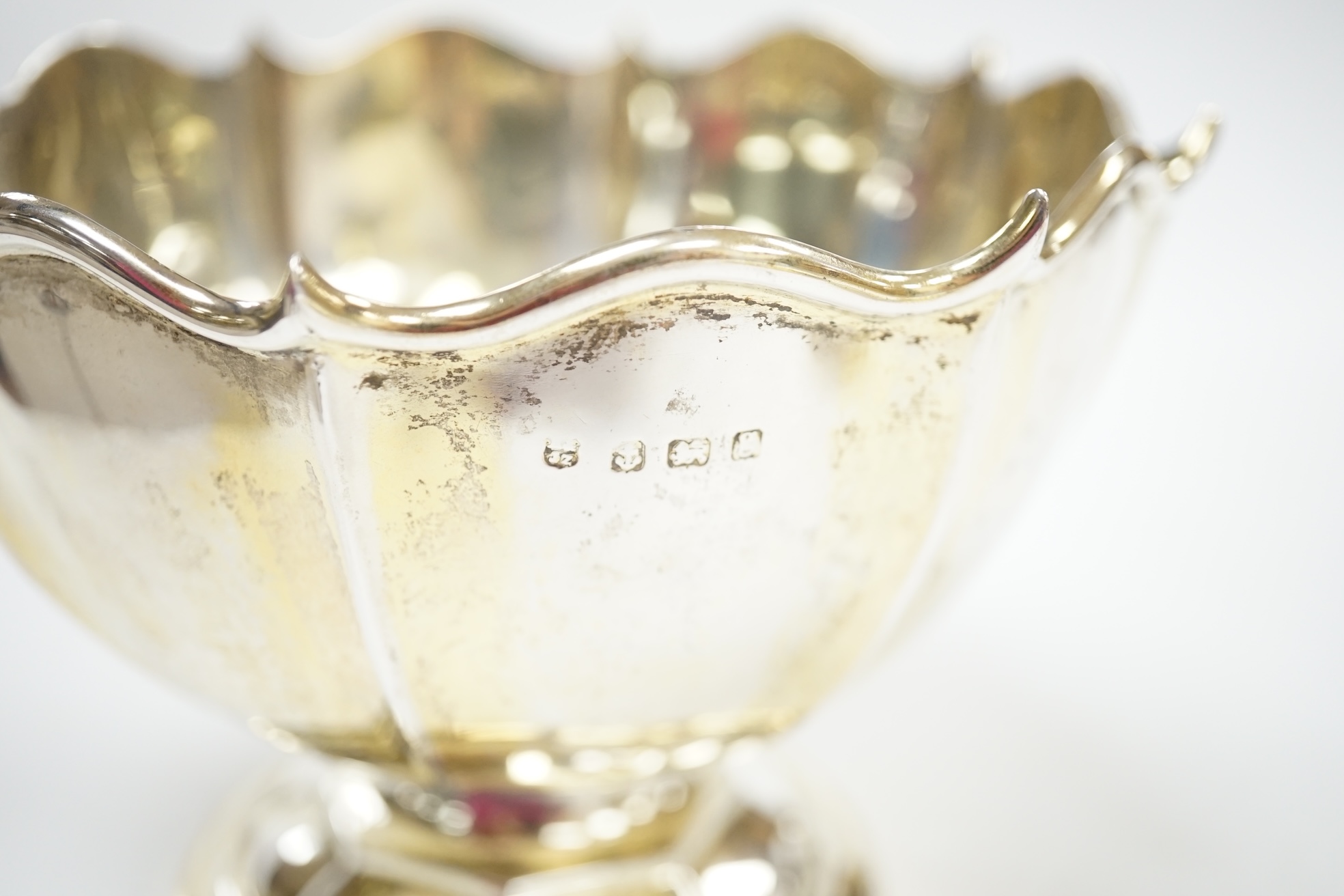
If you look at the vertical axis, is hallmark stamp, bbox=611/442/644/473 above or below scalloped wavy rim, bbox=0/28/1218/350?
below

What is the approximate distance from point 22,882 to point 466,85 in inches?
19.2

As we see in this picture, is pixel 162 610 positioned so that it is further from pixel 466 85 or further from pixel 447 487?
pixel 466 85

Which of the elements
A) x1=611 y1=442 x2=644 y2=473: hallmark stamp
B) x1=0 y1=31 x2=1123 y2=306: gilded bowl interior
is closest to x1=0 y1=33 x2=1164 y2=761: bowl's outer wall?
x1=611 y1=442 x2=644 y2=473: hallmark stamp

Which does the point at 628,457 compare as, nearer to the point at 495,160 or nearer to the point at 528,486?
the point at 528,486

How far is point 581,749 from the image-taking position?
50cm

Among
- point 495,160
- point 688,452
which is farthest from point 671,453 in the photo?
point 495,160

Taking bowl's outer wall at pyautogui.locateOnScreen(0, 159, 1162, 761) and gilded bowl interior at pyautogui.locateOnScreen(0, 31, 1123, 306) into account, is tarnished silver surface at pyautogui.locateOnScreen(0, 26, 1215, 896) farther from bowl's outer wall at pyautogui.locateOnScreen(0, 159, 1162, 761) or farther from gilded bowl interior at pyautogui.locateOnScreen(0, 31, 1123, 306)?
gilded bowl interior at pyautogui.locateOnScreen(0, 31, 1123, 306)

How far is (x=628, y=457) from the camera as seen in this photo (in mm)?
404

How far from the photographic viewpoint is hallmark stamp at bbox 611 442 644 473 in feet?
1.32

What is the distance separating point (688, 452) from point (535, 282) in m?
0.07

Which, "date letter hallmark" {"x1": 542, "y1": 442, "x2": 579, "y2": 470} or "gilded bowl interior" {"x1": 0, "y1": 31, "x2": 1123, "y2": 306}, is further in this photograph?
"gilded bowl interior" {"x1": 0, "y1": 31, "x2": 1123, "y2": 306}

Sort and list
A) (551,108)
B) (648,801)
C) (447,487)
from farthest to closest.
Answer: (551,108) < (648,801) < (447,487)

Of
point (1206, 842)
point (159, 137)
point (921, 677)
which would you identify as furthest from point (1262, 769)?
point (159, 137)

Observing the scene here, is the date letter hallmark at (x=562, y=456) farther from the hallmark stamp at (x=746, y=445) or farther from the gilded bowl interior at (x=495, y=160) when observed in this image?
the gilded bowl interior at (x=495, y=160)
